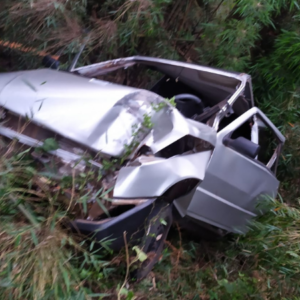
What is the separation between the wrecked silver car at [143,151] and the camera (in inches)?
69.3

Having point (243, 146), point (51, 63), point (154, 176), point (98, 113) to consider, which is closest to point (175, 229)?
point (243, 146)

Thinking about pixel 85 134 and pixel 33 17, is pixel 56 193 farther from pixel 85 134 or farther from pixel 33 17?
pixel 33 17

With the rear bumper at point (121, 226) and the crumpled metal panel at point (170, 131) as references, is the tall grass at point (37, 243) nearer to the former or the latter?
the rear bumper at point (121, 226)

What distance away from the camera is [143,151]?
1.89 metres

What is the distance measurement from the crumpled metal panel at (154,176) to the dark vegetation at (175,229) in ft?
0.77

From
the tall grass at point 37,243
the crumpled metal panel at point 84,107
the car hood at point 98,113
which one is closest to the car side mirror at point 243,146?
the car hood at point 98,113

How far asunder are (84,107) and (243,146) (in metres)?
1.19

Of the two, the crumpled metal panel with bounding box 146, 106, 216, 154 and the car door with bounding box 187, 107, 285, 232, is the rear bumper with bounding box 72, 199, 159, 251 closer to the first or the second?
the crumpled metal panel with bounding box 146, 106, 216, 154

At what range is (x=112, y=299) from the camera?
1.87m

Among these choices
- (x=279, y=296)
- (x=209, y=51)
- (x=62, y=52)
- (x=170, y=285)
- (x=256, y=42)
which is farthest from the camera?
(x=256, y=42)

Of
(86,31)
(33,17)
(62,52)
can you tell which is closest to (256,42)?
(86,31)

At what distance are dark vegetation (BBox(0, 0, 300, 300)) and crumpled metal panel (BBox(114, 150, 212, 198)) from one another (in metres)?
0.24

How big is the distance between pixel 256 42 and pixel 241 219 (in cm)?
245

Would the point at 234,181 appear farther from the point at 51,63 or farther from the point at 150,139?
the point at 51,63
